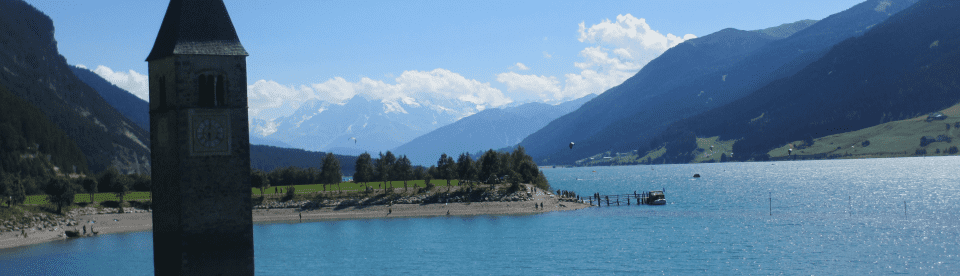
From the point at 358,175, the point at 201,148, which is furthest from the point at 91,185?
the point at 201,148

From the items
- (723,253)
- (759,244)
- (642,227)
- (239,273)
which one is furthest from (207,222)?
(642,227)

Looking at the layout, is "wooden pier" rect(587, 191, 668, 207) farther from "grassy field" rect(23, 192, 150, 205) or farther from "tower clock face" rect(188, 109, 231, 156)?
"tower clock face" rect(188, 109, 231, 156)

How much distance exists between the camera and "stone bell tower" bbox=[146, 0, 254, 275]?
97.0ft

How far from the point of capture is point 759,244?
6919cm

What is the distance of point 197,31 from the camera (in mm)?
30625

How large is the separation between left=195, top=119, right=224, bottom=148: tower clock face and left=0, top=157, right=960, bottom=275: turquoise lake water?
31.2 m

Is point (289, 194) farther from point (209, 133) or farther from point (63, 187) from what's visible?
point (209, 133)

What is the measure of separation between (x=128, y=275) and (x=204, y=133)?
115 feet

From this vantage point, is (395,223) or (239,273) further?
(395,223)

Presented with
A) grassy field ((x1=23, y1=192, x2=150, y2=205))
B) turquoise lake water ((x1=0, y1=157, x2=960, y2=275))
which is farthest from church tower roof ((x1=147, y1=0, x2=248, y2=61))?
grassy field ((x1=23, y1=192, x2=150, y2=205))

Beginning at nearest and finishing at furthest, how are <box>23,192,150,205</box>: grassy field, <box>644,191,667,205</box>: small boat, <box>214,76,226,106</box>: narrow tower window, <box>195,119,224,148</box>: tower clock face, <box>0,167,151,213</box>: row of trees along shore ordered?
<box>195,119,224,148</box>: tower clock face → <box>214,76,226,106</box>: narrow tower window → <box>0,167,151,213</box>: row of trees along shore → <box>23,192,150,205</box>: grassy field → <box>644,191,667,205</box>: small boat

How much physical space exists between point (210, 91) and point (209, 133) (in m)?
1.74

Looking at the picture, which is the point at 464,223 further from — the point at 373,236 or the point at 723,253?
the point at 723,253

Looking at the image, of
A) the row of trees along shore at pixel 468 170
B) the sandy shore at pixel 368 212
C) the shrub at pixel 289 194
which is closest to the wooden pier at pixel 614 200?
the sandy shore at pixel 368 212
